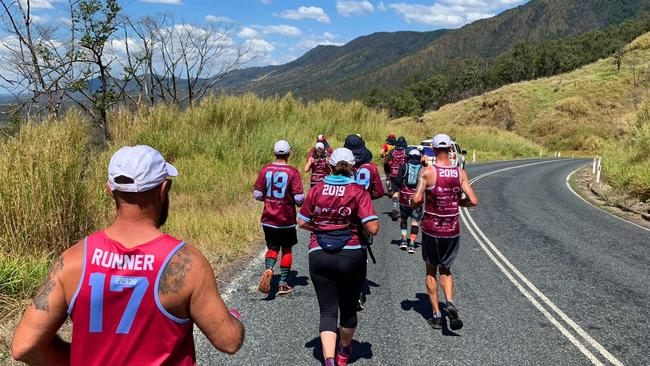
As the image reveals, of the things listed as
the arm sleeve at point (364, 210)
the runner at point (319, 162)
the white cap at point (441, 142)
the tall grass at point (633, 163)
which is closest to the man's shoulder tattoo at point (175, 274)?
the arm sleeve at point (364, 210)

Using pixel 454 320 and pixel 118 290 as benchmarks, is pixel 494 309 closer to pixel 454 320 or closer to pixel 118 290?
pixel 454 320

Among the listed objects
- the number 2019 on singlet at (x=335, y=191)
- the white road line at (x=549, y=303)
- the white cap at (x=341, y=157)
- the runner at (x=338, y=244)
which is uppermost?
the white cap at (x=341, y=157)

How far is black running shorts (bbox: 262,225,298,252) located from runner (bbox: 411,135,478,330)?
1786 mm

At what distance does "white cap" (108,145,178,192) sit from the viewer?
1.83 metres

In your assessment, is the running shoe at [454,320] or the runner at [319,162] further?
the runner at [319,162]

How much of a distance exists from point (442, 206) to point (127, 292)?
4.30 m

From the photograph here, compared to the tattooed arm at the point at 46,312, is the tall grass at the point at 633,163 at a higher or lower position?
lower

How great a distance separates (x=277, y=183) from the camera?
6.07 metres

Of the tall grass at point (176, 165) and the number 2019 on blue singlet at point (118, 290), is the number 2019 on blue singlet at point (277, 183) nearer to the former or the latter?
the tall grass at point (176, 165)

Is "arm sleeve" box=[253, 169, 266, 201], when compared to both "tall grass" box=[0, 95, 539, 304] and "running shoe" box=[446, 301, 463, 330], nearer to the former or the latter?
"tall grass" box=[0, 95, 539, 304]

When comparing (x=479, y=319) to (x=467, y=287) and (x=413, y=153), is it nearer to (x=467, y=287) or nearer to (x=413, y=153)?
(x=467, y=287)

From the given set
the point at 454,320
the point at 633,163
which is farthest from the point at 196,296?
the point at 633,163

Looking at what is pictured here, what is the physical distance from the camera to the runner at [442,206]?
550 cm

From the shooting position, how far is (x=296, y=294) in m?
6.49
